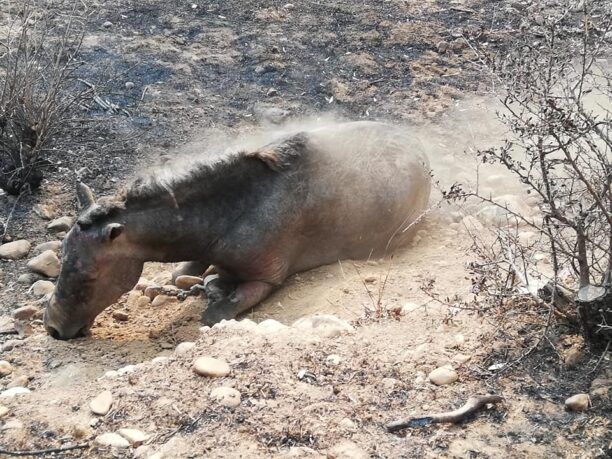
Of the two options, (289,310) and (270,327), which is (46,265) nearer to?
(289,310)

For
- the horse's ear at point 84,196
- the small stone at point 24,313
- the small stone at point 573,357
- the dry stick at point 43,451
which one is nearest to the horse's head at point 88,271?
the horse's ear at point 84,196

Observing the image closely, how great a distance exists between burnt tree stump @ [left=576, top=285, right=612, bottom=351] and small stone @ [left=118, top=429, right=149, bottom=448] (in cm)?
200

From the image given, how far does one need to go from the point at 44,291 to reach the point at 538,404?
369 centimetres

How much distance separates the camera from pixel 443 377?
11.9ft

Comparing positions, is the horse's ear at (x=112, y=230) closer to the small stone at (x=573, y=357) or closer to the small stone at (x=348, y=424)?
the small stone at (x=348, y=424)

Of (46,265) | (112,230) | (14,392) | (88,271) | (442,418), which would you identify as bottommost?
(46,265)

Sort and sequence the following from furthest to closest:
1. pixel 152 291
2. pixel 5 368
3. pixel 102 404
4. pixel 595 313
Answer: pixel 152 291 < pixel 5 368 < pixel 102 404 < pixel 595 313

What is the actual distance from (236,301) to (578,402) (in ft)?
9.19

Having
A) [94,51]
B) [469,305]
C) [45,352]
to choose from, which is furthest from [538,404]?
[94,51]

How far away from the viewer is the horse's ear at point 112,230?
5105 mm

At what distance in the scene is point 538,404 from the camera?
3.42 meters

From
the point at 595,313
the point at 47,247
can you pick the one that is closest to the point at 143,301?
the point at 47,247

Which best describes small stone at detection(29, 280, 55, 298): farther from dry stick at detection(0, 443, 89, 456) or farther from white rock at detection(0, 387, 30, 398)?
dry stick at detection(0, 443, 89, 456)

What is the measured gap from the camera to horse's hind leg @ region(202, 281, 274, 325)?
18.1ft
